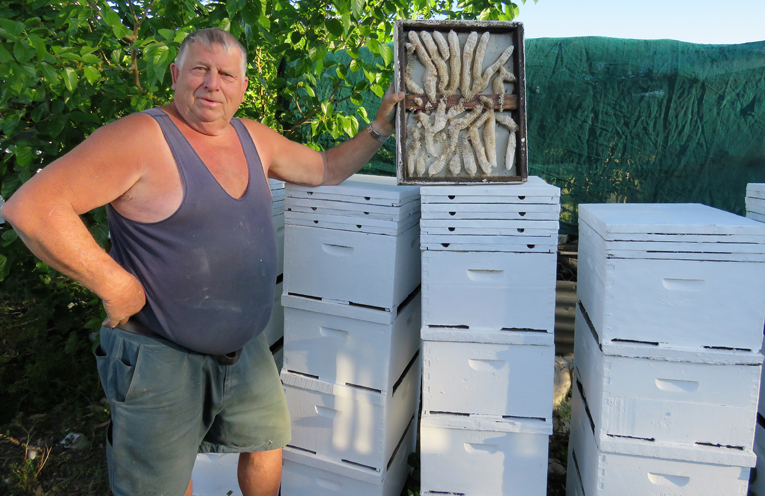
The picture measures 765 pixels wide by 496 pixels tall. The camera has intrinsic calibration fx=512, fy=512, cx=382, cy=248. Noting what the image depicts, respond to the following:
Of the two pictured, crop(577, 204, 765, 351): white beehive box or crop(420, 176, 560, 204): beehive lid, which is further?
crop(420, 176, 560, 204): beehive lid

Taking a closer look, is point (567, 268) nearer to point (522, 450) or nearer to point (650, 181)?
point (650, 181)

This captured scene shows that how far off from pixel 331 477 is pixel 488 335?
40.4 inches

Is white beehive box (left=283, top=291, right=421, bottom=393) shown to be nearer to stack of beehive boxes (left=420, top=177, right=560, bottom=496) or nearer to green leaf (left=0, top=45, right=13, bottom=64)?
stack of beehive boxes (left=420, top=177, right=560, bottom=496)

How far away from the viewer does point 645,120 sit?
3930mm

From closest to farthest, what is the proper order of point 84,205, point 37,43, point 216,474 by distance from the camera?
point 84,205 < point 37,43 < point 216,474

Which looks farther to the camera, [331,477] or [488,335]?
[331,477]

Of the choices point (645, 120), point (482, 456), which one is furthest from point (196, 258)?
point (645, 120)

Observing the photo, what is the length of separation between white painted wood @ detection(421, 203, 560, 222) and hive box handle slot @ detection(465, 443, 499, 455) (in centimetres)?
98

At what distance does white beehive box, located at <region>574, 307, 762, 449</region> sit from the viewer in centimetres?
189

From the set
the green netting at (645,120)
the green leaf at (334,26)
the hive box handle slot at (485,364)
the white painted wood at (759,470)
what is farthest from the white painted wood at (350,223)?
the green netting at (645,120)

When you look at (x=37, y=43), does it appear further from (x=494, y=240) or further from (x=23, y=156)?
(x=494, y=240)

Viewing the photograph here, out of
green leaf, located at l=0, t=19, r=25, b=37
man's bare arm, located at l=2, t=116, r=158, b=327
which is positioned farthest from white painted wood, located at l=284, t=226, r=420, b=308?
green leaf, located at l=0, t=19, r=25, b=37

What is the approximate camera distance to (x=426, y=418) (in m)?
2.19

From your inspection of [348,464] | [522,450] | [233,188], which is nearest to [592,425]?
[522,450]
